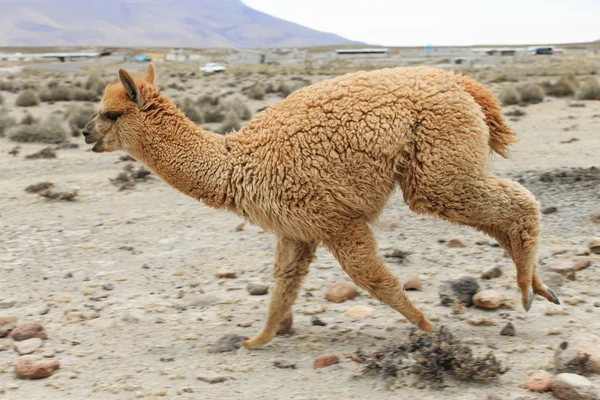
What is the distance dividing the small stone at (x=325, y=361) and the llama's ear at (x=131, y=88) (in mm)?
2261

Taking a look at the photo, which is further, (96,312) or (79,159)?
(79,159)

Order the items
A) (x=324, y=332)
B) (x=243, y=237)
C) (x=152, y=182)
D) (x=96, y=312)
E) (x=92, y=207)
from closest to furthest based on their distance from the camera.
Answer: (x=324, y=332)
(x=96, y=312)
(x=243, y=237)
(x=92, y=207)
(x=152, y=182)

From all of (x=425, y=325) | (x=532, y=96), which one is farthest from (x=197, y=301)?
(x=532, y=96)

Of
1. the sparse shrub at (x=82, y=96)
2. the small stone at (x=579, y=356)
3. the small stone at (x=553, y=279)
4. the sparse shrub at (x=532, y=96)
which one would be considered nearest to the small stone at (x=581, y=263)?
the small stone at (x=553, y=279)

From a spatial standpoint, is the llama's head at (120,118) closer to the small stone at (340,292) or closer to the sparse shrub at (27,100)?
the small stone at (340,292)

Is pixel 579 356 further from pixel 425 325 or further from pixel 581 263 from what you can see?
pixel 581 263

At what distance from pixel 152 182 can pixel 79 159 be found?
3432 mm

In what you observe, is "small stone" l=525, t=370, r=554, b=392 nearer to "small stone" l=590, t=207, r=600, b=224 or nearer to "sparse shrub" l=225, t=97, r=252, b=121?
"small stone" l=590, t=207, r=600, b=224

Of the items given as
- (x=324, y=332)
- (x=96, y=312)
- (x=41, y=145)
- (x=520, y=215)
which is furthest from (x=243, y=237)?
(x=41, y=145)

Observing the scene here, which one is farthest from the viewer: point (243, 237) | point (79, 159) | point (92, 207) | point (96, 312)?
point (79, 159)

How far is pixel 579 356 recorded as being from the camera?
420 cm

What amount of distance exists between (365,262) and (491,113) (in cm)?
138

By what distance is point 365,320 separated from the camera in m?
5.77

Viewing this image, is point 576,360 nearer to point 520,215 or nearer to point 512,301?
point 520,215
